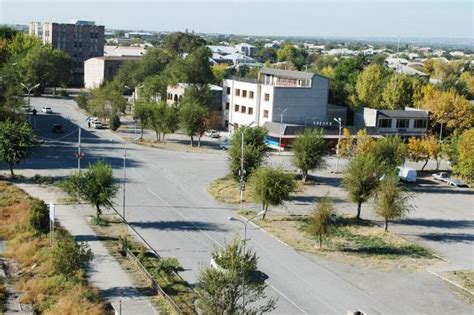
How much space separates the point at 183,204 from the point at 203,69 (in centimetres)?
4041

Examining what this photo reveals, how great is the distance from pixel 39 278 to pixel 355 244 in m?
16.2

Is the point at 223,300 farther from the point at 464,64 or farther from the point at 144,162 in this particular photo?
the point at 464,64

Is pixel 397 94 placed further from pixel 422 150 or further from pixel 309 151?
pixel 309 151

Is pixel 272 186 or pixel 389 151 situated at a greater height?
pixel 389 151

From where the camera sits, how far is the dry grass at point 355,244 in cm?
3219

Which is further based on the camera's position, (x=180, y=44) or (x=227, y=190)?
(x=180, y=44)

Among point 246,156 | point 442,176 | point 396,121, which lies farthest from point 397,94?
point 246,156

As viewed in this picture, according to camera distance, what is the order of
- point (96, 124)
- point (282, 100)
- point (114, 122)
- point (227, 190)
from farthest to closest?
point (96, 124), point (114, 122), point (282, 100), point (227, 190)

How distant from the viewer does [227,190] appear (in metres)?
45.8

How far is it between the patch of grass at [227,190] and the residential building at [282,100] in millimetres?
20776

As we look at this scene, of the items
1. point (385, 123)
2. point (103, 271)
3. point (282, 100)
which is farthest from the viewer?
point (385, 123)

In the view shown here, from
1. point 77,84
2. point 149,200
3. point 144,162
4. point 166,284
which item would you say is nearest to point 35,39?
point 77,84

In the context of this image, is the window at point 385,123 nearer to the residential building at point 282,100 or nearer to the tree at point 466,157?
the residential building at point 282,100

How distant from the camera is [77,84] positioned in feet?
400
